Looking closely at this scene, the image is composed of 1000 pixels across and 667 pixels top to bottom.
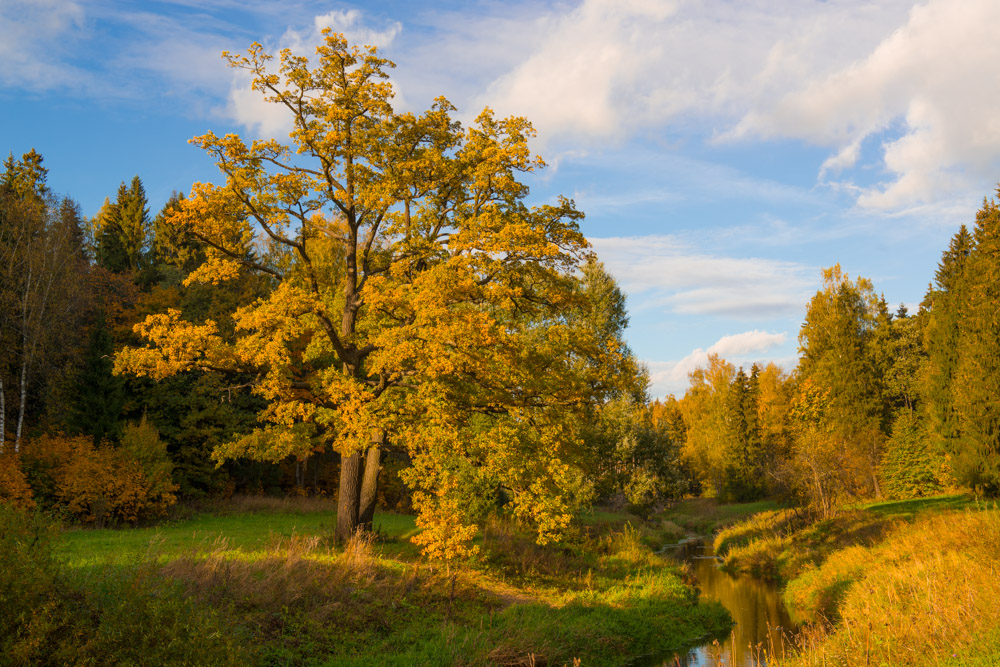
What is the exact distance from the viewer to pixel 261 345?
1791 cm

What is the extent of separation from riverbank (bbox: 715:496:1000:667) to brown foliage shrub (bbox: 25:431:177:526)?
23.3 metres

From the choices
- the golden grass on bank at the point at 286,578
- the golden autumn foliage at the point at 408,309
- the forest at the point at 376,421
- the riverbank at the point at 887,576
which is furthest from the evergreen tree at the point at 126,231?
the riverbank at the point at 887,576

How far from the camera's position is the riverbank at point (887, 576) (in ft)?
32.7

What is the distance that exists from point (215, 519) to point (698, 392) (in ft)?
216

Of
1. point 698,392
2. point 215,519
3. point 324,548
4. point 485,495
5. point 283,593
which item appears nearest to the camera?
point 283,593

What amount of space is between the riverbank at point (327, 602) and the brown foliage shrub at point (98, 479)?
2.24 meters

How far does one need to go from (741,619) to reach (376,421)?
13.6m

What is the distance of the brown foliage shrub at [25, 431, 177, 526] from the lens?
23.6m

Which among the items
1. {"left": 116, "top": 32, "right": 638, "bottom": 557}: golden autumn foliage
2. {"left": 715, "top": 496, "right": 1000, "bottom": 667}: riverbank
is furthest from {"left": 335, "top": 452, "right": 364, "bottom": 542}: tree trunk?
{"left": 715, "top": 496, "right": 1000, "bottom": 667}: riverbank

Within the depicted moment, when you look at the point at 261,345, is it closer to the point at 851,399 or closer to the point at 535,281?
the point at 535,281

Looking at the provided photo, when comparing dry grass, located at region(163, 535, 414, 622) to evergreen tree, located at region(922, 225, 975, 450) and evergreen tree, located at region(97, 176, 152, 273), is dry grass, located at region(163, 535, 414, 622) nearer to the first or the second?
evergreen tree, located at region(922, 225, 975, 450)

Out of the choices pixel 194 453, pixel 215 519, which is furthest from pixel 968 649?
pixel 194 453

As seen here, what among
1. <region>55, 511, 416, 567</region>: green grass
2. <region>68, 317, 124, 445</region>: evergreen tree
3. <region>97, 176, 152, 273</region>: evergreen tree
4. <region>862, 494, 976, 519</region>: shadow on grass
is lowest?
<region>862, 494, 976, 519</region>: shadow on grass

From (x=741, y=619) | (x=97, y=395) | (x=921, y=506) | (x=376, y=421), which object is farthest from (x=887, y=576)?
(x=97, y=395)
